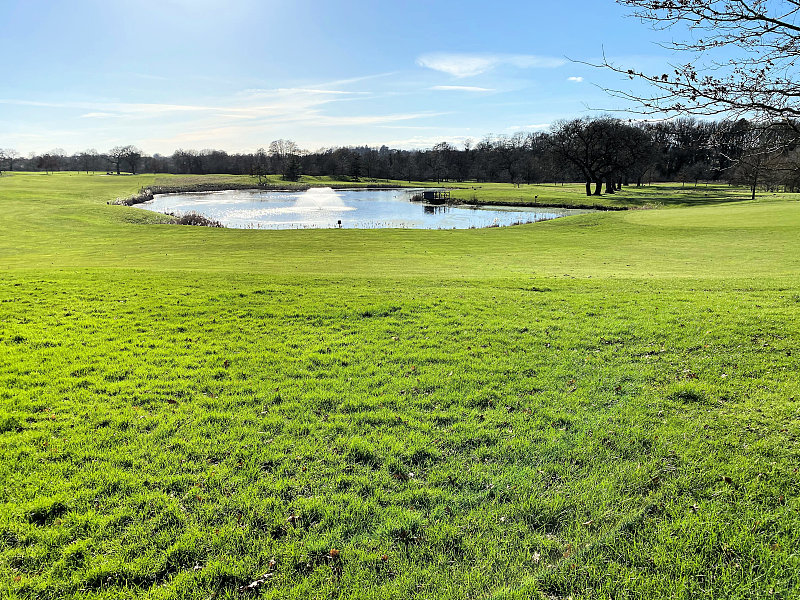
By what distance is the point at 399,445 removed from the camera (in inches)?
227

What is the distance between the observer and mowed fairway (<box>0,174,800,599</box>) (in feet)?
13.2

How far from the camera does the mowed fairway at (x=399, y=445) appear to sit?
403cm

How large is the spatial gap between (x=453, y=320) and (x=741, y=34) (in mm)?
7123

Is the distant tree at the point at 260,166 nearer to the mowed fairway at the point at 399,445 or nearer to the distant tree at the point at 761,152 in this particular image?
the mowed fairway at the point at 399,445

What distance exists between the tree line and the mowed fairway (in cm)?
357

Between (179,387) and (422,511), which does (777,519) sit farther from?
(179,387)

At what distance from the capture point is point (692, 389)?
7.04 meters

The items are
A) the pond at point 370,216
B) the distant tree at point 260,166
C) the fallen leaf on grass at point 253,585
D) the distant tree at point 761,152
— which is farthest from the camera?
the distant tree at point 260,166

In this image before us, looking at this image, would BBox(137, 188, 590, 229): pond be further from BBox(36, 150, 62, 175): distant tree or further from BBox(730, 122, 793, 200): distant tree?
BBox(36, 150, 62, 175): distant tree

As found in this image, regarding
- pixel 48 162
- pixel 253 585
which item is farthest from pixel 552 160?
pixel 48 162

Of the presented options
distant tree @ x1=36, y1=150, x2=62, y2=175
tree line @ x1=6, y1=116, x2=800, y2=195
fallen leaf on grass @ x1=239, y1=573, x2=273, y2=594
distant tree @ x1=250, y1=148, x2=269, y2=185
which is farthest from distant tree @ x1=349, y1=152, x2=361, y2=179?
fallen leaf on grass @ x1=239, y1=573, x2=273, y2=594

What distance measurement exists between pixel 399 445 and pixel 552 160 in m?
80.6

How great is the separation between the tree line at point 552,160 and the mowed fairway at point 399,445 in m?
3.57

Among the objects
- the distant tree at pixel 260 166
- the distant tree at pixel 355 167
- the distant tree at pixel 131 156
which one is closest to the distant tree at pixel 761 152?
the distant tree at pixel 260 166
